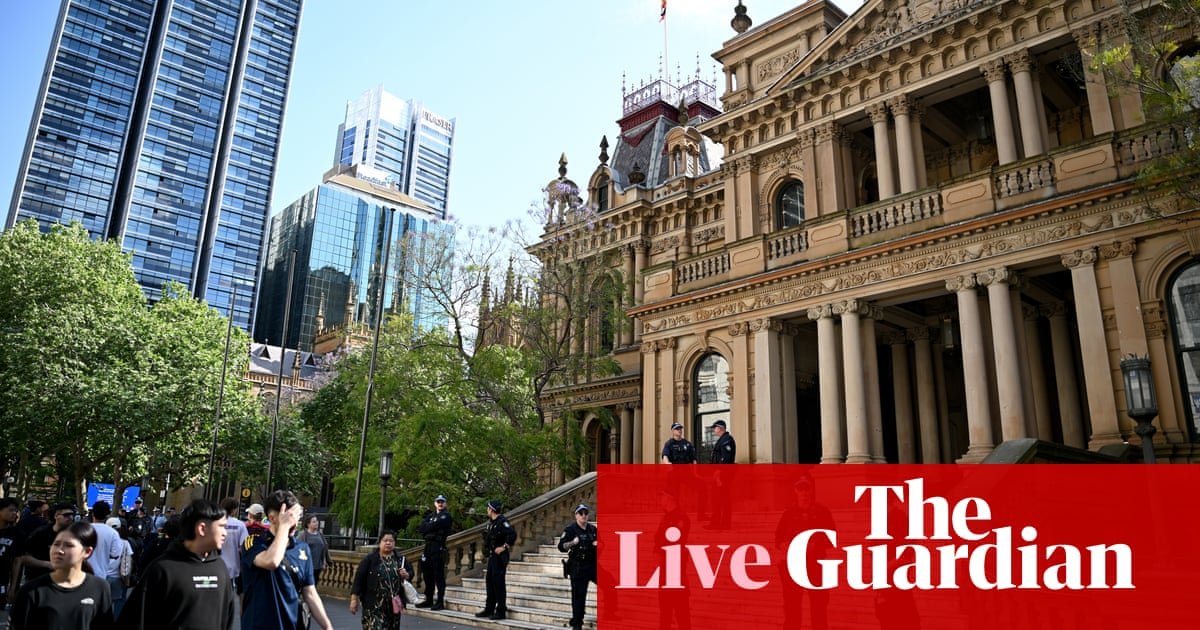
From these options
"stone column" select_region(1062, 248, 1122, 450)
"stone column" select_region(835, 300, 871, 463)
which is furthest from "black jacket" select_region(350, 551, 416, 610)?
"stone column" select_region(1062, 248, 1122, 450)

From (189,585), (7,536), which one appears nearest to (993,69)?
(189,585)

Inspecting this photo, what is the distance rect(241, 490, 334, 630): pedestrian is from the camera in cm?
552

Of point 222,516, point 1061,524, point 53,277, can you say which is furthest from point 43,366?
point 1061,524

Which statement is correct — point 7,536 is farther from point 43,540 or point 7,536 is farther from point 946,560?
point 946,560

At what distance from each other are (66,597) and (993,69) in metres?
20.2

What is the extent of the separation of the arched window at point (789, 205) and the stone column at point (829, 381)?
14.5ft

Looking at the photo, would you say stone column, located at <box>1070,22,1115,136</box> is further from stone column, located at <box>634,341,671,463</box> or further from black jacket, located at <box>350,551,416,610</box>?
black jacket, located at <box>350,551,416,610</box>

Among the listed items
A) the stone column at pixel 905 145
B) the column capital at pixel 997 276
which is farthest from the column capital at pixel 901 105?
the column capital at pixel 997 276

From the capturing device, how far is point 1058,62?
60.8 ft

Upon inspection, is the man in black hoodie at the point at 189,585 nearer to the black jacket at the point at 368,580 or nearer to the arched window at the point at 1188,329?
the black jacket at the point at 368,580

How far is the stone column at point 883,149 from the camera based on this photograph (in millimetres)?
19938

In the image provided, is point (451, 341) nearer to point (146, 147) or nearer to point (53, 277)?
point (53, 277)

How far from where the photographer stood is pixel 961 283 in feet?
55.0

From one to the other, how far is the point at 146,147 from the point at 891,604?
114886 mm
